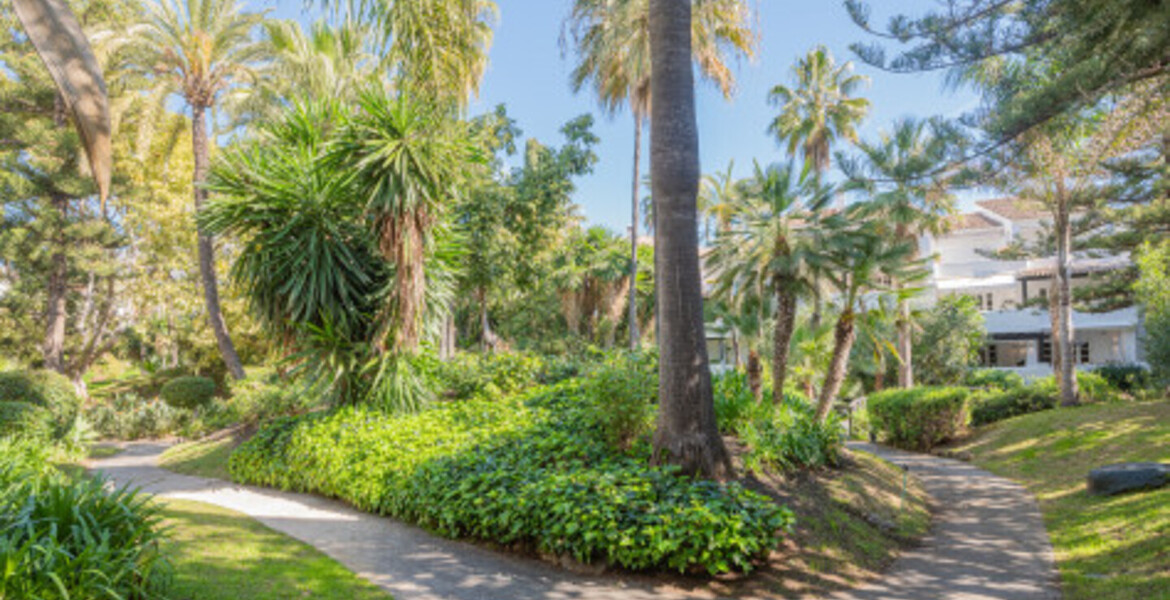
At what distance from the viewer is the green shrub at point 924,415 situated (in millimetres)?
18172

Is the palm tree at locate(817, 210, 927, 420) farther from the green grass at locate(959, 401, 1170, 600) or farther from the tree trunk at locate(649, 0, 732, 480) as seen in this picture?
the tree trunk at locate(649, 0, 732, 480)

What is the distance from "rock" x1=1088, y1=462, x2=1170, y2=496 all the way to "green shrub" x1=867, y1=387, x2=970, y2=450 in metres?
7.66

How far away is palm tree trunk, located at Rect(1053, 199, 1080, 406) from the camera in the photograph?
1836 cm

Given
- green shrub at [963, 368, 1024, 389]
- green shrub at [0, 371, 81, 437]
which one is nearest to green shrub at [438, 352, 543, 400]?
green shrub at [0, 371, 81, 437]

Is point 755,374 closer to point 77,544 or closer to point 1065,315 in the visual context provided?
point 77,544

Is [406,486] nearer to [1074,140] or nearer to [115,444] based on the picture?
[1074,140]

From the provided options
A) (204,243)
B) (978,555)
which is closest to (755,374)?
(978,555)

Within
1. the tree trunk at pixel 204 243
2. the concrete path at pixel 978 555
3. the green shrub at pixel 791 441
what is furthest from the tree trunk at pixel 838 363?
the tree trunk at pixel 204 243

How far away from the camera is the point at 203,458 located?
14039 mm

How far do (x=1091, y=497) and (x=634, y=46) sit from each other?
1288 cm

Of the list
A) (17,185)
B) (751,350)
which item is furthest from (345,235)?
(17,185)

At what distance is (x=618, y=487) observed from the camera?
265 inches

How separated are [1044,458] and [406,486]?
13.6m

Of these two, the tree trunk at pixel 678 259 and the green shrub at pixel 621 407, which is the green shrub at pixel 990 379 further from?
the tree trunk at pixel 678 259
